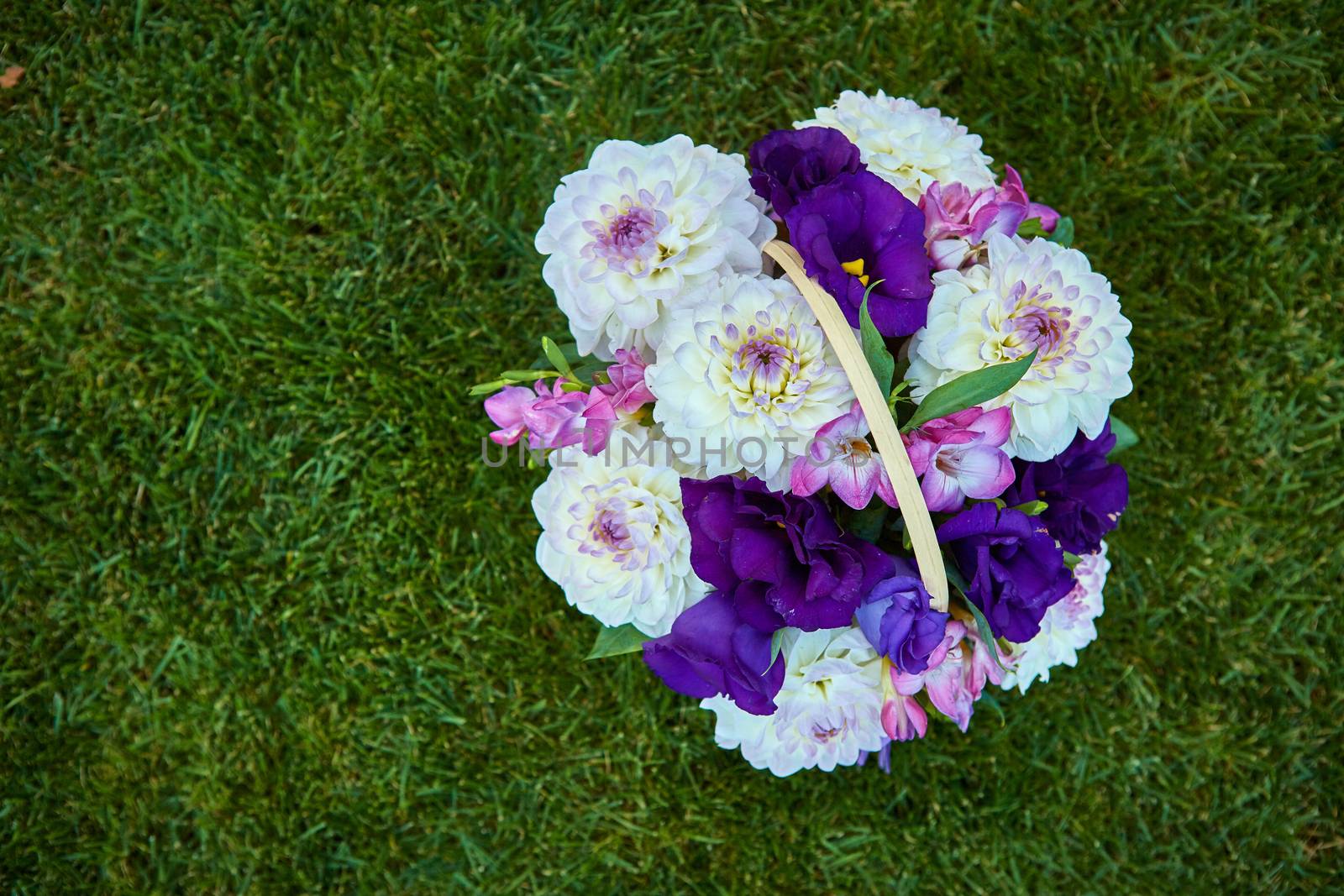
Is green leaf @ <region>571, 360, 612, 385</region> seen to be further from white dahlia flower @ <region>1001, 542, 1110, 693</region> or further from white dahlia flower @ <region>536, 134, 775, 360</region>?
white dahlia flower @ <region>1001, 542, 1110, 693</region>

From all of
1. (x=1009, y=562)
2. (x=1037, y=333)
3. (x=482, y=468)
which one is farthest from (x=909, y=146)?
(x=482, y=468)

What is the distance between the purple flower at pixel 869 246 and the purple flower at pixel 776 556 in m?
0.22

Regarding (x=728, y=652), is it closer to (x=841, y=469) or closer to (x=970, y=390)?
(x=841, y=469)

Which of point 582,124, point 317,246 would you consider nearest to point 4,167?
point 317,246

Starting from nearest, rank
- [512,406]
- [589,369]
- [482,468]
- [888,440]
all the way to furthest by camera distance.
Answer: [888,440] → [512,406] → [589,369] → [482,468]

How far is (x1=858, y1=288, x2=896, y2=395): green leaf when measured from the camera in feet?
3.02

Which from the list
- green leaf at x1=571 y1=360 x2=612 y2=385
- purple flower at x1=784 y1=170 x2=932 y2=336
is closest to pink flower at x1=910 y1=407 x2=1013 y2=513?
purple flower at x1=784 y1=170 x2=932 y2=336

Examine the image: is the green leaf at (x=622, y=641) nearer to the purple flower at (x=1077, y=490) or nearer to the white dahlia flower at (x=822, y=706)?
the white dahlia flower at (x=822, y=706)

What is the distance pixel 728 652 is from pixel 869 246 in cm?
47

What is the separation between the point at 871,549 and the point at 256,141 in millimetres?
1485

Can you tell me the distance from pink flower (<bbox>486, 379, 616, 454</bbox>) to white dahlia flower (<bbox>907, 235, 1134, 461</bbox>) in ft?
1.20

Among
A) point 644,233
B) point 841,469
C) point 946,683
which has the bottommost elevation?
point 946,683

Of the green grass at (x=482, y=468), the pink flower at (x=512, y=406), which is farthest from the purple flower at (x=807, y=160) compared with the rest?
the green grass at (x=482, y=468)

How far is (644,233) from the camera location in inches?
37.8
